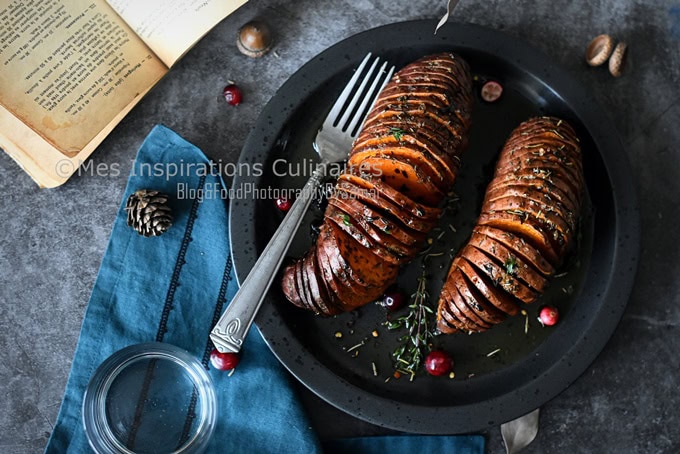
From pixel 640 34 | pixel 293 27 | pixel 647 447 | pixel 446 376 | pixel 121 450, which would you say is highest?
pixel 293 27

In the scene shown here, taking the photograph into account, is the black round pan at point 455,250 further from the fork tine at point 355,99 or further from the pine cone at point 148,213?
the pine cone at point 148,213

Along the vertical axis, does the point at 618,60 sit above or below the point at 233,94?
below

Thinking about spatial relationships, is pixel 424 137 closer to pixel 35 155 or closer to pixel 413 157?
pixel 413 157

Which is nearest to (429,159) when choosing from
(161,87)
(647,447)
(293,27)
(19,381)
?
(293,27)

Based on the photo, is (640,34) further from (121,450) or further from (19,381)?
(19,381)

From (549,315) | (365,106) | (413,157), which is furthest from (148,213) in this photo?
(549,315)
